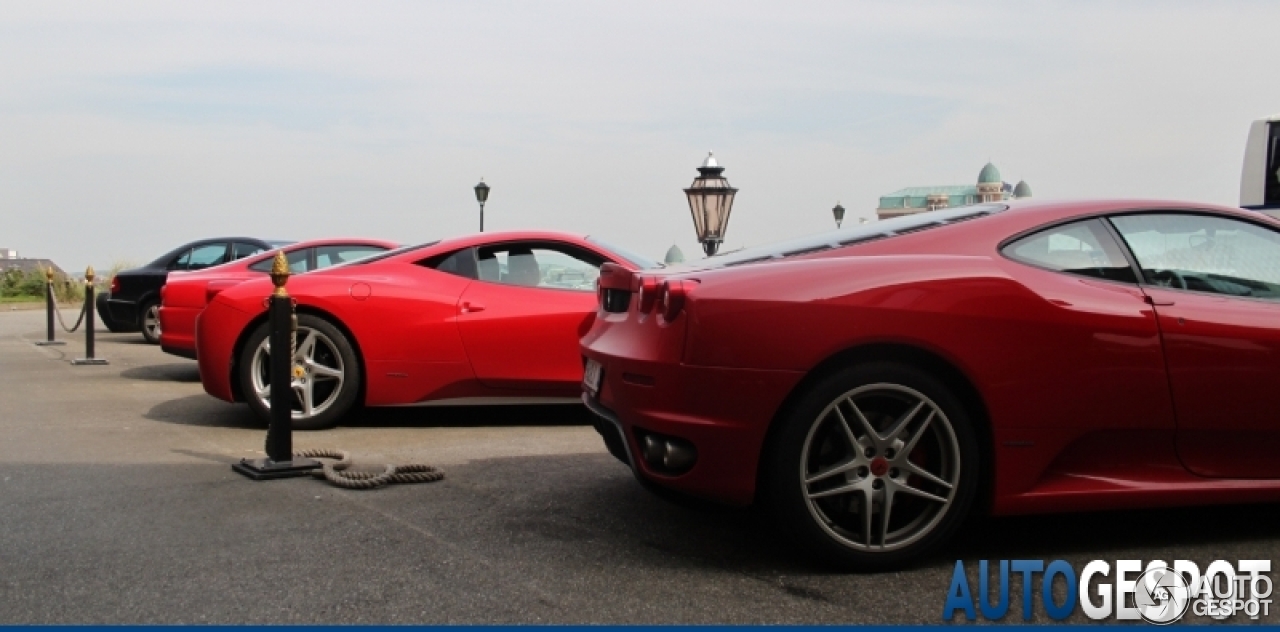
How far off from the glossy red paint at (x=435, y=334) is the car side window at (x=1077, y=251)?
A: 3.66m

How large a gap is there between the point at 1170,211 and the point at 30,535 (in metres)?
4.36

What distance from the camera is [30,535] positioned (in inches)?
192

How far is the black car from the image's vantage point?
1633 cm

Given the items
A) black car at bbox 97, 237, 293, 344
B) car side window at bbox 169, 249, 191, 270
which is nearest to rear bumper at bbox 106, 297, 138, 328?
black car at bbox 97, 237, 293, 344

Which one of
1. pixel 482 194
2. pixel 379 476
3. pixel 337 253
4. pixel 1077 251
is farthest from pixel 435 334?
pixel 482 194

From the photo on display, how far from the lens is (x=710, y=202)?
1484cm

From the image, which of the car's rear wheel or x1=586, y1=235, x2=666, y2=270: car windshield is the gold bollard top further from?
the car's rear wheel

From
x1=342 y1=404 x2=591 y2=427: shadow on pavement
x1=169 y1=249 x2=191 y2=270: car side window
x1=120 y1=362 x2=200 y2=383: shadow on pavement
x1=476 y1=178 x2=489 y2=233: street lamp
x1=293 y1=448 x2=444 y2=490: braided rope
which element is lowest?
x1=120 y1=362 x2=200 y2=383: shadow on pavement

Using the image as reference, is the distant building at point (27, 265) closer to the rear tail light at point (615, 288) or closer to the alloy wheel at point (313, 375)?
the alloy wheel at point (313, 375)

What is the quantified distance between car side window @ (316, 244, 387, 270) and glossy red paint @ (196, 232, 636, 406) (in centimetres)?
428

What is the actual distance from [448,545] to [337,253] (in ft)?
27.6

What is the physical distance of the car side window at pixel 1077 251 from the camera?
4652 millimetres

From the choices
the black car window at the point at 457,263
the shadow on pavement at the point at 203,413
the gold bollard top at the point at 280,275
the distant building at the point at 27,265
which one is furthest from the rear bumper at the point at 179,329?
the distant building at the point at 27,265

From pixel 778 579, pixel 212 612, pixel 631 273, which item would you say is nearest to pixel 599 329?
pixel 631 273
